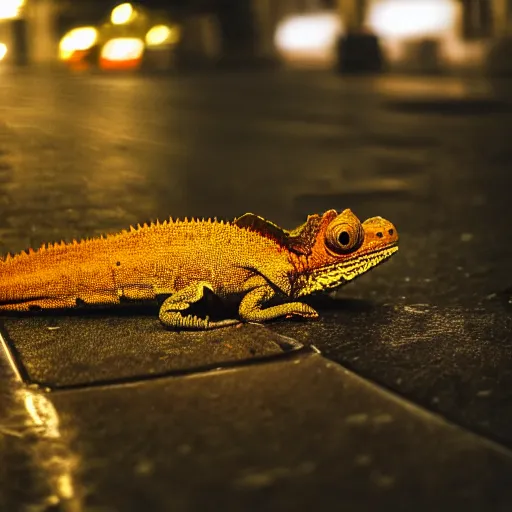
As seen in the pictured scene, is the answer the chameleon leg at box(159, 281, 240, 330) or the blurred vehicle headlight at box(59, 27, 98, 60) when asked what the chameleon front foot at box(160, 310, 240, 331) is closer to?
the chameleon leg at box(159, 281, 240, 330)

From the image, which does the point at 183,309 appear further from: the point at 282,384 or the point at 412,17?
the point at 412,17

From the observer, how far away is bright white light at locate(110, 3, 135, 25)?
3356 centimetres

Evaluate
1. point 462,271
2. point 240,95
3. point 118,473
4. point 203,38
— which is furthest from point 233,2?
point 118,473

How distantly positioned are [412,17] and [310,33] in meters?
5.60

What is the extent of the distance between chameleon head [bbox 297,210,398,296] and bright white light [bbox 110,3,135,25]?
29.5 meters

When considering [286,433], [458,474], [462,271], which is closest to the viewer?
[458,474]

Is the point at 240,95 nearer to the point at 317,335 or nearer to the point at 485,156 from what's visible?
the point at 485,156

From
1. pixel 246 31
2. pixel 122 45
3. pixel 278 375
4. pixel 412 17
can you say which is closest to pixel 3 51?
pixel 246 31

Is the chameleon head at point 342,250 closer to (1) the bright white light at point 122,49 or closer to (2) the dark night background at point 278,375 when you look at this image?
(2) the dark night background at point 278,375

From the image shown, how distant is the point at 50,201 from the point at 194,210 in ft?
3.65

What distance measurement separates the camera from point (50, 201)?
8266mm

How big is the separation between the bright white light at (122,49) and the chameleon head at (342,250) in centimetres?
2773

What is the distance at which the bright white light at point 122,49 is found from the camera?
3152 centimetres

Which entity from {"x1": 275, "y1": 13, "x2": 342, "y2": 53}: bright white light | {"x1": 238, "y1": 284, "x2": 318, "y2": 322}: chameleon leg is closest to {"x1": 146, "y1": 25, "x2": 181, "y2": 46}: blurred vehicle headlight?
{"x1": 275, "y1": 13, "x2": 342, "y2": 53}: bright white light
